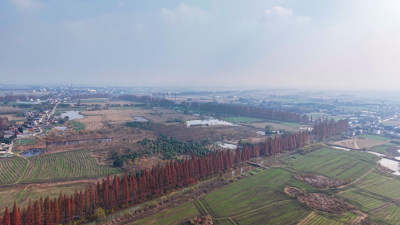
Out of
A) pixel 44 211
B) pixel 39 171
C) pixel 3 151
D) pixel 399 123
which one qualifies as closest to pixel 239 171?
pixel 44 211

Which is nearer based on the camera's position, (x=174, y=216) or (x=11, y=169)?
(x=174, y=216)

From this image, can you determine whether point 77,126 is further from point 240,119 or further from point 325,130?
point 325,130

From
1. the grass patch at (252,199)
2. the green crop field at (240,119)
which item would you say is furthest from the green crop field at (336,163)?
the green crop field at (240,119)

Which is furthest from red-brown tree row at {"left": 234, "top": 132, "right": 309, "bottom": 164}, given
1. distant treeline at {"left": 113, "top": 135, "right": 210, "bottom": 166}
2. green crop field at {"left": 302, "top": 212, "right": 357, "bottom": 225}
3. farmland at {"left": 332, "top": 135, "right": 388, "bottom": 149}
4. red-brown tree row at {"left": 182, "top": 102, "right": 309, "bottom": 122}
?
red-brown tree row at {"left": 182, "top": 102, "right": 309, "bottom": 122}

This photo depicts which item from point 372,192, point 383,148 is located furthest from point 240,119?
point 372,192

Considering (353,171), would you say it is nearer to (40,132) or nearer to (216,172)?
(216,172)

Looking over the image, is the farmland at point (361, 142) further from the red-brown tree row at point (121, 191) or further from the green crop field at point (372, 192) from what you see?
the red-brown tree row at point (121, 191)

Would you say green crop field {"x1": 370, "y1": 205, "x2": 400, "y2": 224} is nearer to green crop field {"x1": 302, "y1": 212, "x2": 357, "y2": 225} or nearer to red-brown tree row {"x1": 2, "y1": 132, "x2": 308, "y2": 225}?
green crop field {"x1": 302, "y1": 212, "x2": 357, "y2": 225}
